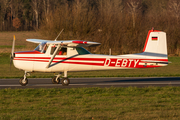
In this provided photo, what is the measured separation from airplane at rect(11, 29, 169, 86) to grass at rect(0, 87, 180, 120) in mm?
1963

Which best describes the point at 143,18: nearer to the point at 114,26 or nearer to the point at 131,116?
the point at 114,26

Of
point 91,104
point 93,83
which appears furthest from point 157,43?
point 91,104

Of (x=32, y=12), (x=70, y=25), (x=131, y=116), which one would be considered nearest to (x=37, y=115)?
(x=131, y=116)

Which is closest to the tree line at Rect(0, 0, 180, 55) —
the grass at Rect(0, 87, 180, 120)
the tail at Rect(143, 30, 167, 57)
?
the tail at Rect(143, 30, 167, 57)

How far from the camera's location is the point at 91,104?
893cm

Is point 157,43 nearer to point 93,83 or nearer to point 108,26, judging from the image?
point 93,83

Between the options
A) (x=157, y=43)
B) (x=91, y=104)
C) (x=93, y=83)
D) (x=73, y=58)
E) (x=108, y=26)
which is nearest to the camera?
(x=91, y=104)

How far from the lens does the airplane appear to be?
12.9 meters

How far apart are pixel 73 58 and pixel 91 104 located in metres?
4.83

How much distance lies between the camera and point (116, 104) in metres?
8.95

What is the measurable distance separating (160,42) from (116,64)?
7.99ft

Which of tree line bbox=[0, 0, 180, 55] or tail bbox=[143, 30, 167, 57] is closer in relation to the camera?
tail bbox=[143, 30, 167, 57]

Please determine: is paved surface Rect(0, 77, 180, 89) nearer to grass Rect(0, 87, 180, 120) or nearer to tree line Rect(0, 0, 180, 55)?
grass Rect(0, 87, 180, 120)

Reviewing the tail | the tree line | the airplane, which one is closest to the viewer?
the airplane
